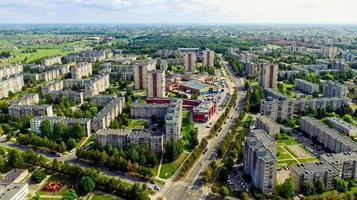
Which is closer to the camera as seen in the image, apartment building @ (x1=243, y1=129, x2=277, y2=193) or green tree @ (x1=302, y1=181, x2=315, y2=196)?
apartment building @ (x1=243, y1=129, x2=277, y2=193)

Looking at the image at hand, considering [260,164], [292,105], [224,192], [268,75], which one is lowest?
[224,192]

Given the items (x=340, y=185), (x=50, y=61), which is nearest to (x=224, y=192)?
(x=340, y=185)

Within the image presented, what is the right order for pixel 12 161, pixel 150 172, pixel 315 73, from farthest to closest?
pixel 315 73 < pixel 12 161 < pixel 150 172

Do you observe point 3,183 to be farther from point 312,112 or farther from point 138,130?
point 312,112

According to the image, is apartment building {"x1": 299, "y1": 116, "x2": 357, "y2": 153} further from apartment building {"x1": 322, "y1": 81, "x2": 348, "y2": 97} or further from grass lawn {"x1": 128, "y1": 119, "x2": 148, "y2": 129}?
grass lawn {"x1": 128, "y1": 119, "x2": 148, "y2": 129}

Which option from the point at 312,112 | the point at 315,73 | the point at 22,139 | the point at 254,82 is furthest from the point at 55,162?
the point at 315,73

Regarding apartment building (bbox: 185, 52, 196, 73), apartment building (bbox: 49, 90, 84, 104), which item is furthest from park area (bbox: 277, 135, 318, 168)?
apartment building (bbox: 185, 52, 196, 73)

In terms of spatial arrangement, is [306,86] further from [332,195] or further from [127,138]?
[127,138]
